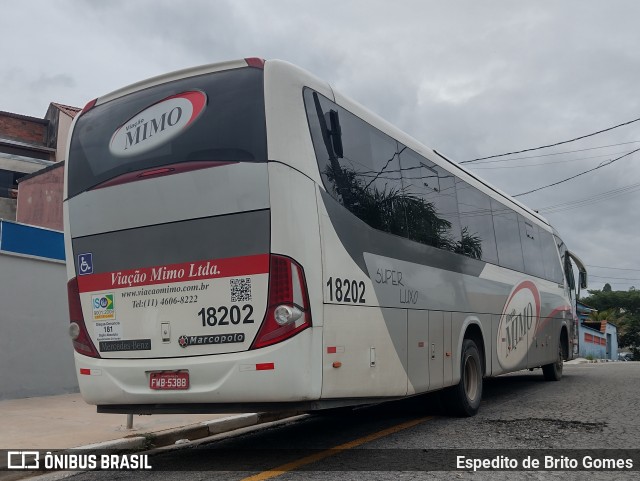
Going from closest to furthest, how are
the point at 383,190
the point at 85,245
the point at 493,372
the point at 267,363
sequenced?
the point at 267,363, the point at 85,245, the point at 383,190, the point at 493,372

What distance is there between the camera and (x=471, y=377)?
9133 millimetres

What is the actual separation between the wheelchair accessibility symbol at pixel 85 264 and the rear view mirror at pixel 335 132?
106 inches

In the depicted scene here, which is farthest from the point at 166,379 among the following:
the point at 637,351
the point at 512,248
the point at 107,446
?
the point at 637,351

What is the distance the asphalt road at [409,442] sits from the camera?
560 cm

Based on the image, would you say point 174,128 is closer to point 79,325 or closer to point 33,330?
point 79,325

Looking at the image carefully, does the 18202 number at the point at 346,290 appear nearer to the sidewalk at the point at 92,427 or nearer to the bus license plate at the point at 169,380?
the bus license plate at the point at 169,380

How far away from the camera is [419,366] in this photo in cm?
732

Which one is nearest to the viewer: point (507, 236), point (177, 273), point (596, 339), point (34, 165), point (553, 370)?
point (177, 273)

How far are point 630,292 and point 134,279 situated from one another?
84927 millimetres

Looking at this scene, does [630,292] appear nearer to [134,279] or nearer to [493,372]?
[493,372]

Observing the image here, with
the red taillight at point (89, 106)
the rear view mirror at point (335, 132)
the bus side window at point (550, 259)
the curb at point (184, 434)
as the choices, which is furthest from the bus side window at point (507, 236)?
the red taillight at point (89, 106)

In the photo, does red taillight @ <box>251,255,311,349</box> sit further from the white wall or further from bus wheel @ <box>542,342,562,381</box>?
bus wheel @ <box>542,342,562,381</box>

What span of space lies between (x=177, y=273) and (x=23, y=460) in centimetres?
245

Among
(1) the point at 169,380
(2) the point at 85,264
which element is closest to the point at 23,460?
(1) the point at 169,380
